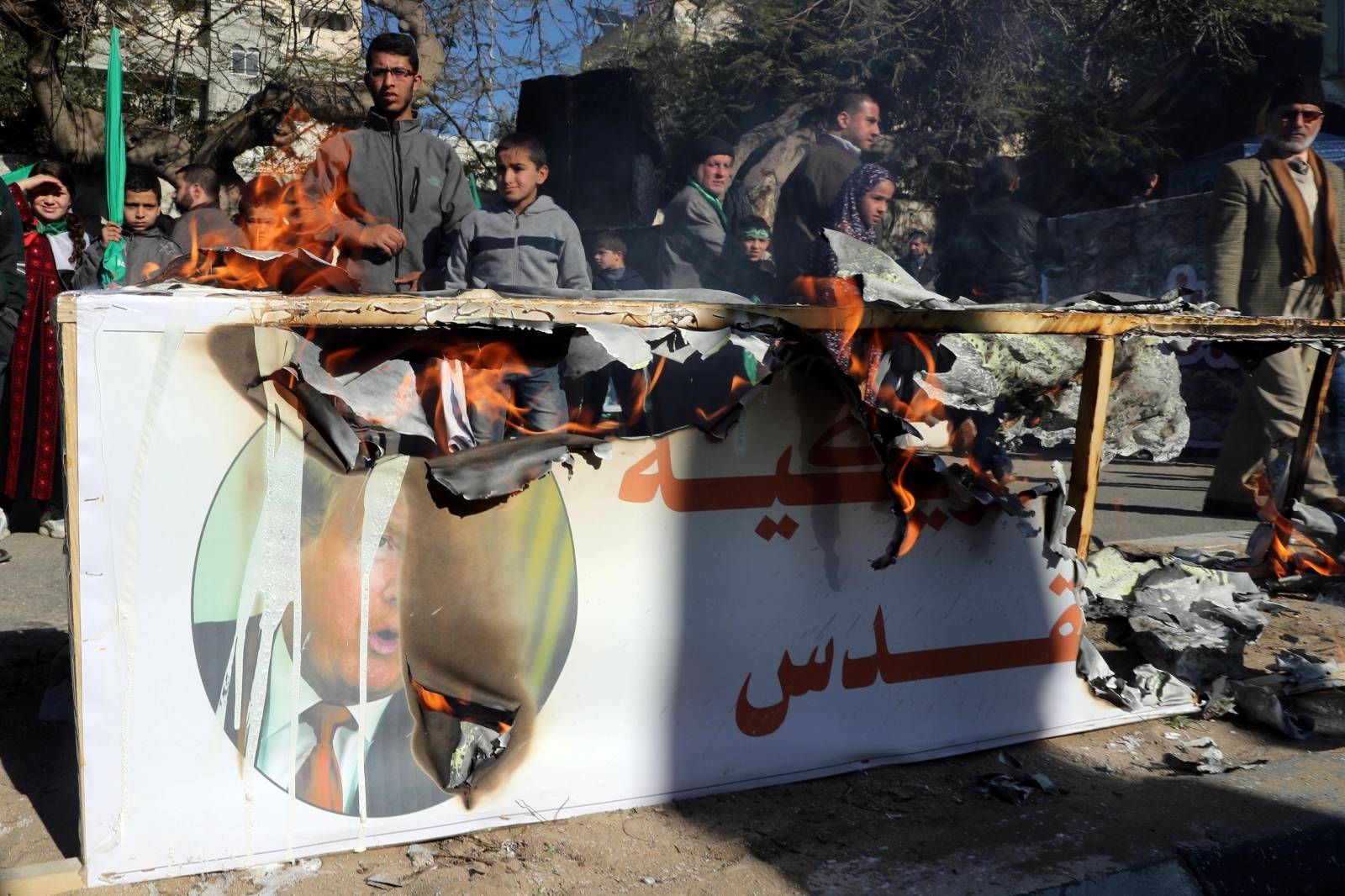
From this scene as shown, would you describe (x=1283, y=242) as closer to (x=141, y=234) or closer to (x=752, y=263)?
(x=752, y=263)

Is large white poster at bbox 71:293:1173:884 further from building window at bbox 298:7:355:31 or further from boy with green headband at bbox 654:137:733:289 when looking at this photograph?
building window at bbox 298:7:355:31

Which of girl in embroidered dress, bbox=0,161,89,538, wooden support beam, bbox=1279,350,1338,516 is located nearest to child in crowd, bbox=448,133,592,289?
girl in embroidered dress, bbox=0,161,89,538

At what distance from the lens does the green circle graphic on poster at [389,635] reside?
97.3 inches

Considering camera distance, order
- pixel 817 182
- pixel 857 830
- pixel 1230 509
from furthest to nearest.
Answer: pixel 1230 509 < pixel 817 182 < pixel 857 830

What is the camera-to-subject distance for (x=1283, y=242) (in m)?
6.41

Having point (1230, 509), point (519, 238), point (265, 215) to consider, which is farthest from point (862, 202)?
point (265, 215)

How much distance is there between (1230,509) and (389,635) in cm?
607

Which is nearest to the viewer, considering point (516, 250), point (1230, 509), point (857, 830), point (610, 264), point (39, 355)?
point (857, 830)

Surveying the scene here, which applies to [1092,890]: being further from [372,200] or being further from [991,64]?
[991,64]

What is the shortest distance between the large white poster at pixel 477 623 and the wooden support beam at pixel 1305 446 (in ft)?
6.50

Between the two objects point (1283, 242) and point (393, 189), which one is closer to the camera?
point (393, 189)

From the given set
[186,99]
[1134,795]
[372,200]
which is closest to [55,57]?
[186,99]

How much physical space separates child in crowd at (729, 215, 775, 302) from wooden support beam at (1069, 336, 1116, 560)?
3752 mm

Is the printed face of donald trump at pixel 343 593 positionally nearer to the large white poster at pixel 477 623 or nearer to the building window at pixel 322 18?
the large white poster at pixel 477 623
